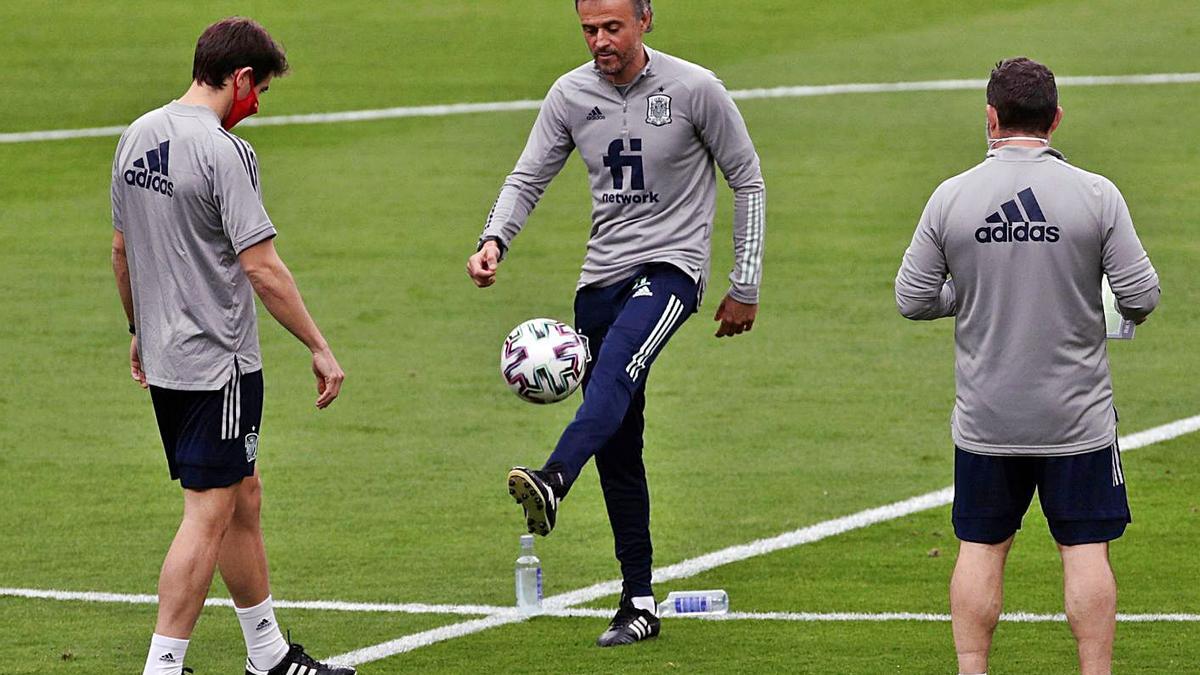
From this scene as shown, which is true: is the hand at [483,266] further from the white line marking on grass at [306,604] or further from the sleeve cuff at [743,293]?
the white line marking on grass at [306,604]

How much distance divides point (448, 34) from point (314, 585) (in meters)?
19.7

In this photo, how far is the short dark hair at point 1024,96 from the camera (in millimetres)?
6543

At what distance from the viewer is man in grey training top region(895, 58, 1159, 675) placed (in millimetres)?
6484

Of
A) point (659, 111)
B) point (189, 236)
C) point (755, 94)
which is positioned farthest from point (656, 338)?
point (755, 94)

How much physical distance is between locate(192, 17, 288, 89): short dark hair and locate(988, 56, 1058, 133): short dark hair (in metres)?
2.34

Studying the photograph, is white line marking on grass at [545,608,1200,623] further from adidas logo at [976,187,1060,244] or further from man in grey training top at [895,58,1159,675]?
adidas logo at [976,187,1060,244]

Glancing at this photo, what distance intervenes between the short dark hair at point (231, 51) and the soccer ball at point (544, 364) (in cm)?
154

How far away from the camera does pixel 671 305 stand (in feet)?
26.9

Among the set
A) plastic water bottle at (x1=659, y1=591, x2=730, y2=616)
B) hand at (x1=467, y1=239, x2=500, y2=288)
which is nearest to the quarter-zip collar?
hand at (x1=467, y1=239, x2=500, y2=288)

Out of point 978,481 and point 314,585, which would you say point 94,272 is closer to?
point 314,585

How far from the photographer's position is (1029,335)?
6.58 metres

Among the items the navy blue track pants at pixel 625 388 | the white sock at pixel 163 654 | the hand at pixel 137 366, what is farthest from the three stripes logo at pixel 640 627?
the hand at pixel 137 366

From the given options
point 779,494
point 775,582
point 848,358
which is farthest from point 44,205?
point 775,582

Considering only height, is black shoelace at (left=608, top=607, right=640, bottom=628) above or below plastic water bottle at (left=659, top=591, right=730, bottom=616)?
above
